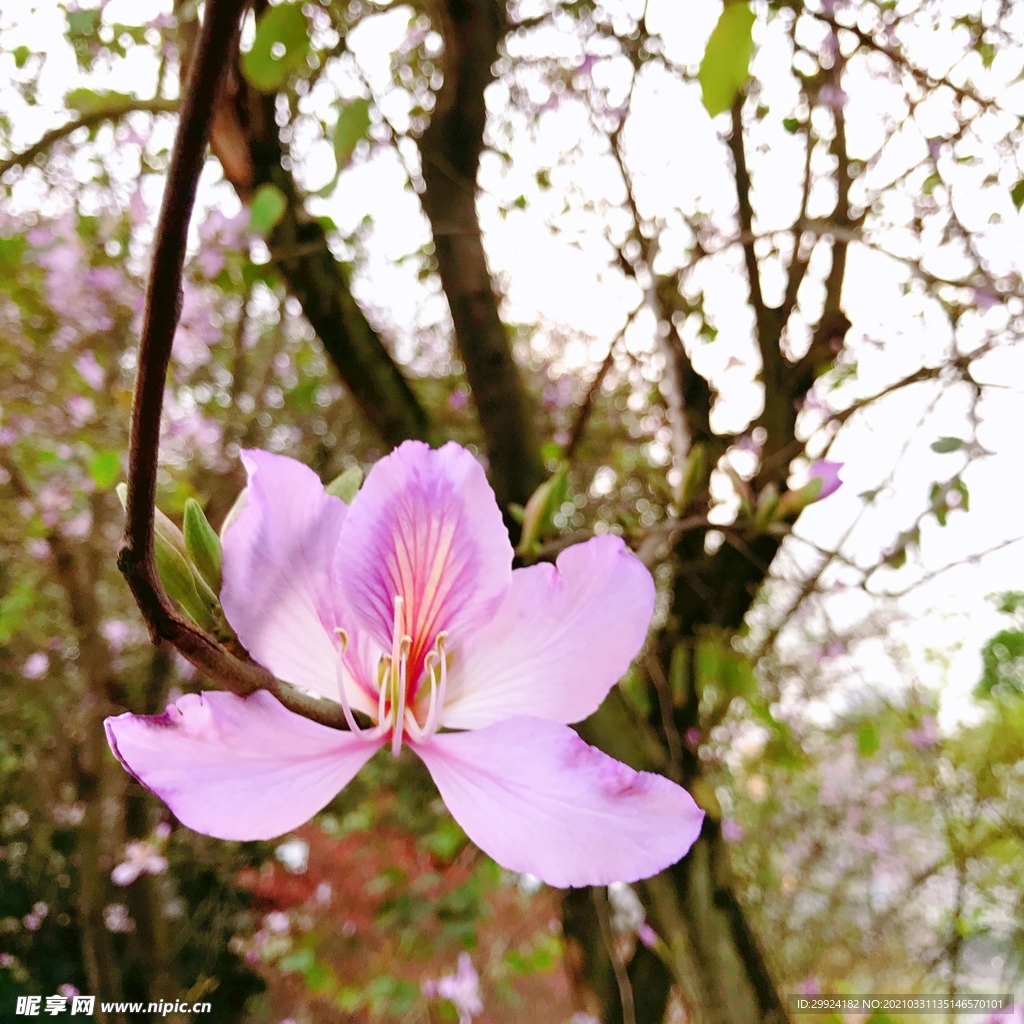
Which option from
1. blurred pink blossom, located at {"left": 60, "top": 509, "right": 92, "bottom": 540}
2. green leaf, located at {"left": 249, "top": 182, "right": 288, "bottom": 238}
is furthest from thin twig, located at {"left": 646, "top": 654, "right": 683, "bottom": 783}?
blurred pink blossom, located at {"left": 60, "top": 509, "right": 92, "bottom": 540}

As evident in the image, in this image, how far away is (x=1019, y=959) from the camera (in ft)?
4.55

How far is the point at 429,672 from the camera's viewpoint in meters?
0.24

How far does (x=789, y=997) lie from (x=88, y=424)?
1705 millimetres

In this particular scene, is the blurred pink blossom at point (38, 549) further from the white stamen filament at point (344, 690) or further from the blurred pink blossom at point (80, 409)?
the white stamen filament at point (344, 690)

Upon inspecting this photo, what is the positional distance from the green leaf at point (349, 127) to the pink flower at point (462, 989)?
1.42m

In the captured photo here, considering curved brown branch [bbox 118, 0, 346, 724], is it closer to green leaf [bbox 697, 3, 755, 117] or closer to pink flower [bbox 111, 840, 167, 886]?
green leaf [bbox 697, 3, 755, 117]

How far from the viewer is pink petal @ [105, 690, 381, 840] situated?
172 mm

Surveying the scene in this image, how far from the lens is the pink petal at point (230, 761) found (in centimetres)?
17

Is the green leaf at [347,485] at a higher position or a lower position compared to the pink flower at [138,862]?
higher

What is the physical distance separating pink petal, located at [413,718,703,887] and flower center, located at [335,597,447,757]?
0.03 meters

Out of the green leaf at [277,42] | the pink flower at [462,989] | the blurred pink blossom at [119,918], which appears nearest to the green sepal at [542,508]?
the green leaf at [277,42]

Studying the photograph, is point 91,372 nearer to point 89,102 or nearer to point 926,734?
point 89,102

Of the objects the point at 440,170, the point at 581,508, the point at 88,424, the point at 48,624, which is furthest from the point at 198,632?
the point at 48,624

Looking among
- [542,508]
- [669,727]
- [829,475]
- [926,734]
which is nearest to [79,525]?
[669,727]
